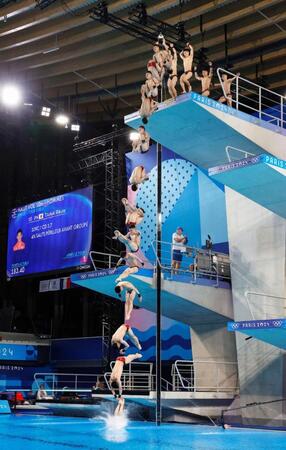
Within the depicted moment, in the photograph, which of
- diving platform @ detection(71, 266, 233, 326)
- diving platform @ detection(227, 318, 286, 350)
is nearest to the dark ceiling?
diving platform @ detection(71, 266, 233, 326)

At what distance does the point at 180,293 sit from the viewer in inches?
770

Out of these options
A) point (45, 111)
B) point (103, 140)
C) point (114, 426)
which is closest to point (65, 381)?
point (114, 426)

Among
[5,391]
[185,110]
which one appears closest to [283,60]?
[185,110]

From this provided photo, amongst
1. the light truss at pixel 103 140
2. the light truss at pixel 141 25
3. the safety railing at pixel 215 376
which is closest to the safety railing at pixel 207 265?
the safety railing at pixel 215 376

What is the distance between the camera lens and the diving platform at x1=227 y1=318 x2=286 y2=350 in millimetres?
15695

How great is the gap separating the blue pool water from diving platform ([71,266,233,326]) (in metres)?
4.15

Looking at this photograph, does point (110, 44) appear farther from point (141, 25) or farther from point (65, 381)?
point (65, 381)

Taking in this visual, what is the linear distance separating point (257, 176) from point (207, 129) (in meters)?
2.52

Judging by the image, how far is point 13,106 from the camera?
86.1 ft

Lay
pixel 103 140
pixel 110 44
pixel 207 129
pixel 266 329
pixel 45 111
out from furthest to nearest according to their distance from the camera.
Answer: pixel 103 140 < pixel 45 111 < pixel 110 44 < pixel 207 129 < pixel 266 329

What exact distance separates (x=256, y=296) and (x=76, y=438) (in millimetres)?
7962

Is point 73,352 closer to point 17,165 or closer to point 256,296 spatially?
point 17,165

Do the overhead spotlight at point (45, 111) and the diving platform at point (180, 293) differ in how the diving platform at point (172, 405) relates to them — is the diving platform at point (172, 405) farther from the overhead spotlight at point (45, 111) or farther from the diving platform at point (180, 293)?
the overhead spotlight at point (45, 111)

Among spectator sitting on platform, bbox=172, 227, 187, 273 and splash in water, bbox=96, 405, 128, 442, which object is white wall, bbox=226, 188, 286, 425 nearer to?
spectator sitting on platform, bbox=172, 227, 187, 273
